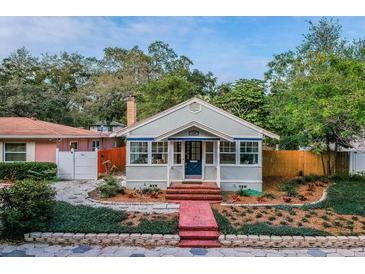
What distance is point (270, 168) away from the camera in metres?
16.8

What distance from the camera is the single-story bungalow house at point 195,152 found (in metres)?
13.2

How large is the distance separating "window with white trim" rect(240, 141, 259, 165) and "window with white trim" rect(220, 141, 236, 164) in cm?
34

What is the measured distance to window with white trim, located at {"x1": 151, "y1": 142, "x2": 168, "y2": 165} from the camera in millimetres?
13492

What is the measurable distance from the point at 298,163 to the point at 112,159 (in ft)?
34.7

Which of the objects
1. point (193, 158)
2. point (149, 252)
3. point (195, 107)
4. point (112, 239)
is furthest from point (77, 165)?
point (149, 252)

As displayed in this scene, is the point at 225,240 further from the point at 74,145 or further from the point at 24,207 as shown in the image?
the point at 74,145

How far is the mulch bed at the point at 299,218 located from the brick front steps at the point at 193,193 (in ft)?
5.09

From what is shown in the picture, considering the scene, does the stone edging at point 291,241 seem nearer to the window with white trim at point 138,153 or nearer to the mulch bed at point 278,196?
the mulch bed at point 278,196

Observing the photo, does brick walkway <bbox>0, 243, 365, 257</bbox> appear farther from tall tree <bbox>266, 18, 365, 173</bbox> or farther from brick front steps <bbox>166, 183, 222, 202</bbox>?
tall tree <bbox>266, 18, 365, 173</bbox>

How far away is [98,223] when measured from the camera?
26.4 feet

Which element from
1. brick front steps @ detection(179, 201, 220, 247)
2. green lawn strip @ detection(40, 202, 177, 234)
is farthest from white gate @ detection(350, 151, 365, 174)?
green lawn strip @ detection(40, 202, 177, 234)
